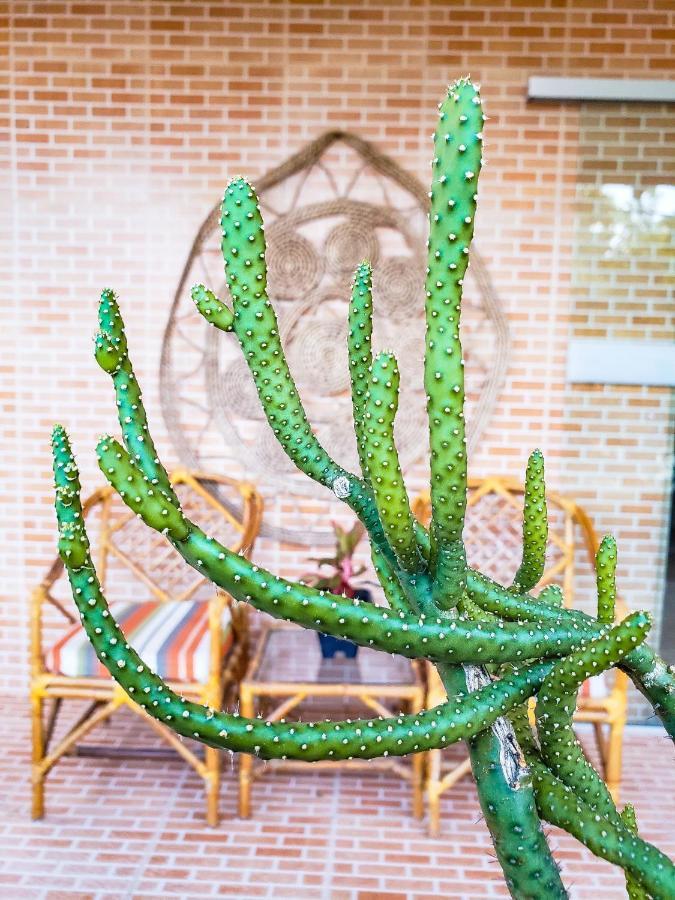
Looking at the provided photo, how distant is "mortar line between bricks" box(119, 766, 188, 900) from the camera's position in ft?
8.41

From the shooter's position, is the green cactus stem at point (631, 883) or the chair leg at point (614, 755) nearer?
the green cactus stem at point (631, 883)

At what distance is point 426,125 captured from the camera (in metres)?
3.44

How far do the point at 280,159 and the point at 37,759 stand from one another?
2.45 m

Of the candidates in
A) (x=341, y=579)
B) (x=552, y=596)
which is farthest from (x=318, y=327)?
(x=552, y=596)

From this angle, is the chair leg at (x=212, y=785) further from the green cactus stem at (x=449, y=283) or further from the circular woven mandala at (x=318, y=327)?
the green cactus stem at (x=449, y=283)

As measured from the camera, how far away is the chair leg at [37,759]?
287 cm

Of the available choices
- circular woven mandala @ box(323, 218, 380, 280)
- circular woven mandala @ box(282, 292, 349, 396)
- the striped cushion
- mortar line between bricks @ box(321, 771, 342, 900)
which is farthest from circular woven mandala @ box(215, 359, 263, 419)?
mortar line between bricks @ box(321, 771, 342, 900)

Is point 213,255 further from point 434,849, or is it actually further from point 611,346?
point 434,849

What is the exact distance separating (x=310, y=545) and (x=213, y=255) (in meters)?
1.29

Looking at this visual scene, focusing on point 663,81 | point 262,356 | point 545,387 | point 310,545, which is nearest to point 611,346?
point 545,387

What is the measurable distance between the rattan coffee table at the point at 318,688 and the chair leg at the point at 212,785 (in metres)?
0.09

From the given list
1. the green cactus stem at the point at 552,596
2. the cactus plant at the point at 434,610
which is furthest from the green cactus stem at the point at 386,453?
the green cactus stem at the point at 552,596

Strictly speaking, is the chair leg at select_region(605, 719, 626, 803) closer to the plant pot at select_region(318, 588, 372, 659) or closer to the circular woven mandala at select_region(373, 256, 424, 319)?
the plant pot at select_region(318, 588, 372, 659)

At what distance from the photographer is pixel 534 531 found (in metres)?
1.02
